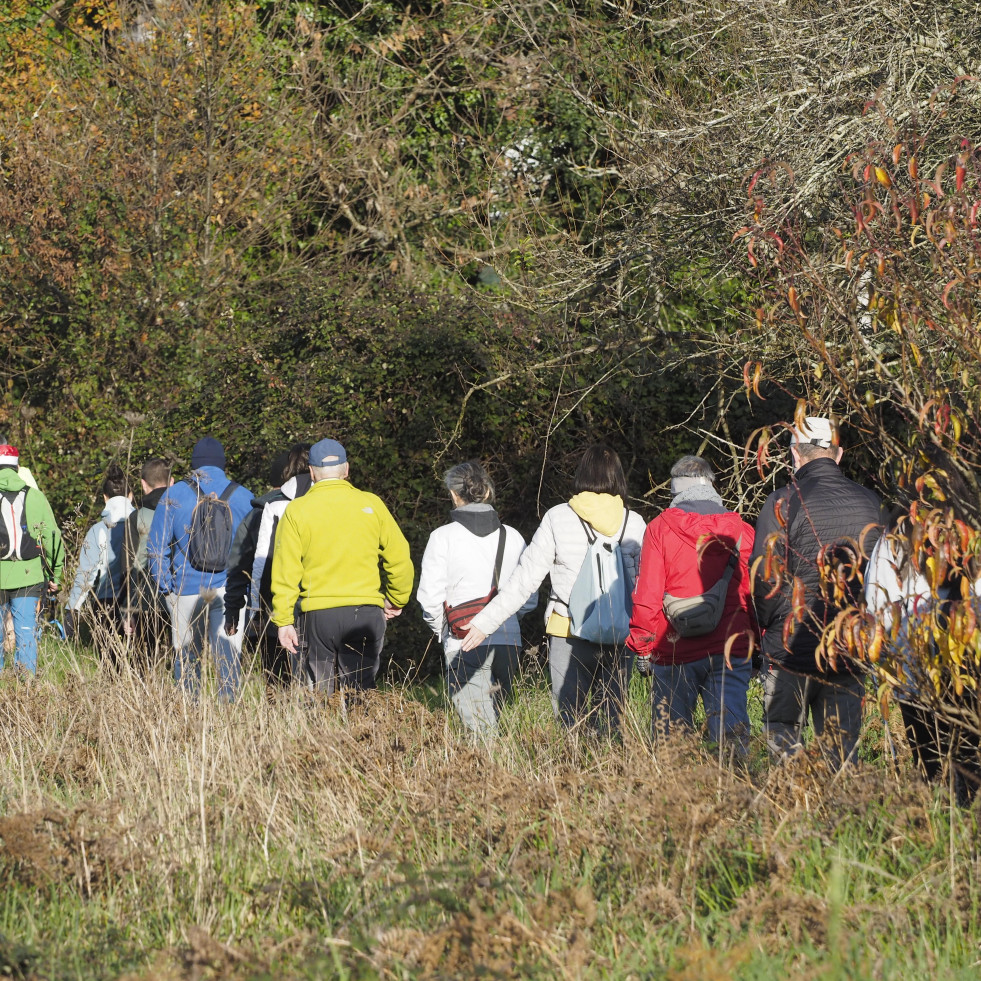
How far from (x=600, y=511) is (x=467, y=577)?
81cm

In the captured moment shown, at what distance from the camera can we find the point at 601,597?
19.2 ft

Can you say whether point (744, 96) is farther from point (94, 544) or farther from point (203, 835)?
point (203, 835)

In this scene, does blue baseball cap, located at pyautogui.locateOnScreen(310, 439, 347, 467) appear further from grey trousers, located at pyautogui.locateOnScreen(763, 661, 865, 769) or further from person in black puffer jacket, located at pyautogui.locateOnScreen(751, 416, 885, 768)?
grey trousers, located at pyautogui.locateOnScreen(763, 661, 865, 769)

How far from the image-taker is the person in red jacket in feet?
17.6

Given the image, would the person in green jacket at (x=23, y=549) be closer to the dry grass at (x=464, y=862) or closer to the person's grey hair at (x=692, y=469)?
the dry grass at (x=464, y=862)

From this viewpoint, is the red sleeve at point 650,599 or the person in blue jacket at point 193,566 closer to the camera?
the red sleeve at point 650,599

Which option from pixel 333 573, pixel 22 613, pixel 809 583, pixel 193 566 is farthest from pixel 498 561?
pixel 22 613

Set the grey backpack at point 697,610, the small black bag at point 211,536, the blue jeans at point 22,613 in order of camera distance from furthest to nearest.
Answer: the blue jeans at point 22,613
the small black bag at point 211,536
the grey backpack at point 697,610

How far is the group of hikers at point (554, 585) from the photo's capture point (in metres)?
4.80

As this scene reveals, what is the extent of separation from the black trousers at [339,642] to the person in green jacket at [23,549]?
2771mm

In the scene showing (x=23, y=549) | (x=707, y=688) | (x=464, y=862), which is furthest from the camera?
(x=23, y=549)

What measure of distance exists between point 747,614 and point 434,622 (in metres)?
1.67

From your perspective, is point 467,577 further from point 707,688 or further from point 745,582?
point 745,582

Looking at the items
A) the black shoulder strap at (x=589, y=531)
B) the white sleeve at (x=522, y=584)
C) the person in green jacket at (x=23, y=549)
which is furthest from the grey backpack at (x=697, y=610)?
the person in green jacket at (x=23, y=549)
